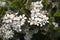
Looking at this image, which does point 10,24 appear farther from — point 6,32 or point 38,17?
point 38,17

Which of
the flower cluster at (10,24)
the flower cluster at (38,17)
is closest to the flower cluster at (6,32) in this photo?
the flower cluster at (10,24)

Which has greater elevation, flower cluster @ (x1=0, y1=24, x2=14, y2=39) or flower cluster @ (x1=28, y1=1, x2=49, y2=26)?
flower cluster @ (x1=28, y1=1, x2=49, y2=26)

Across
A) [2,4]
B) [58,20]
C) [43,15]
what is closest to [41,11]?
[43,15]

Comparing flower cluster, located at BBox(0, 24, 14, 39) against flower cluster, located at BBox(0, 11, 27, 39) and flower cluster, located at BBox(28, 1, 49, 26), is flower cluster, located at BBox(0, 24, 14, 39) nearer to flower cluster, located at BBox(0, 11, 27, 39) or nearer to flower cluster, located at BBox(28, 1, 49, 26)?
flower cluster, located at BBox(0, 11, 27, 39)

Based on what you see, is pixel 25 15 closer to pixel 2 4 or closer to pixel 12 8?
pixel 12 8

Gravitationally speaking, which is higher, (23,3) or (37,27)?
(23,3)

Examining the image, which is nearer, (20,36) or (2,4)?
(20,36)

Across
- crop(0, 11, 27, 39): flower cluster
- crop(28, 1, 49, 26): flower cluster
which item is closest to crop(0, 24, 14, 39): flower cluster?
crop(0, 11, 27, 39): flower cluster

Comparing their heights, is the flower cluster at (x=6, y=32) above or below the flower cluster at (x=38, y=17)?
below

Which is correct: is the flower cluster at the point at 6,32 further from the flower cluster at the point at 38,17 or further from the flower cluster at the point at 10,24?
the flower cluster at the point at 38,17
